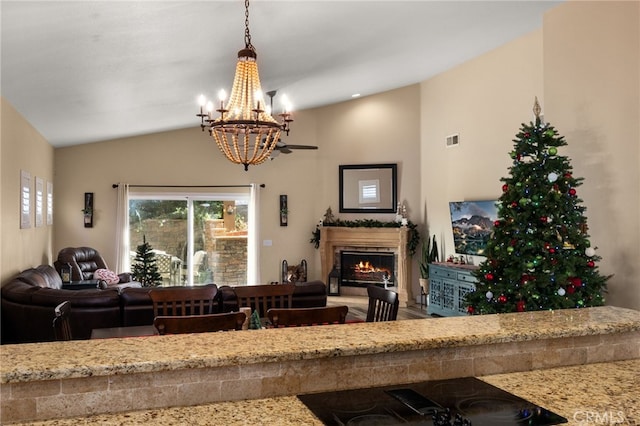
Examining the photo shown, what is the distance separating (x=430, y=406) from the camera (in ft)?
5.08

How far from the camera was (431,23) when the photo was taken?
18.9 ft

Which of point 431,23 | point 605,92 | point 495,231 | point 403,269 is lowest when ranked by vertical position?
point 403,269

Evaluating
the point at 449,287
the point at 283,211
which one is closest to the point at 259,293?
the point at 449,287

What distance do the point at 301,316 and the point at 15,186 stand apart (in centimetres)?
479

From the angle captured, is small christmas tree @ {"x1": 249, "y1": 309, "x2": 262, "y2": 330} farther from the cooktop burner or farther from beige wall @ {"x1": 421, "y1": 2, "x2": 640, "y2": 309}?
beige wall @ {"x1": 421, "y1": 2, "x2": 640, "y2": 309}

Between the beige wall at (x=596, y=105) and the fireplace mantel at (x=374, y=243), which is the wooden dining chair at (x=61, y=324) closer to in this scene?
the beige wall at (x=596, y=105)

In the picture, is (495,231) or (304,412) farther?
(495,231)

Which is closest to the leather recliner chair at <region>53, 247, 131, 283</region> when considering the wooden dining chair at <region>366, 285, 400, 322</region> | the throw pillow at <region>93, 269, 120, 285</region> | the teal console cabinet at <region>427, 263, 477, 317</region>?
the throw pillow at <region>93, 269, 120, 285</region>

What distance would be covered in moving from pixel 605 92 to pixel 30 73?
5.15 metres

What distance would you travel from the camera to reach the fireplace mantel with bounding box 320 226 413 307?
931 cm

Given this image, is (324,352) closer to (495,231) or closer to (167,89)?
(495,231)

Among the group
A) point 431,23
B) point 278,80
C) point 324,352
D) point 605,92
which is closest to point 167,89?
point 278,80

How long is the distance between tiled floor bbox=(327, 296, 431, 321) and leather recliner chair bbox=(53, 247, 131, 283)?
3.69 meters

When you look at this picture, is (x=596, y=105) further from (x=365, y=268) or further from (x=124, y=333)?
(x=365, y=268)
